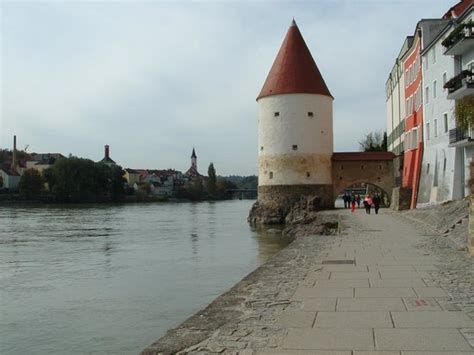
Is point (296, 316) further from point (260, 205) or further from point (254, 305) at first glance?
point (260, 205)

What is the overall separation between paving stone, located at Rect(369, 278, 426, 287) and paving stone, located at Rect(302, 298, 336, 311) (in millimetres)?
1331

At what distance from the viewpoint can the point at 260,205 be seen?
37.3m

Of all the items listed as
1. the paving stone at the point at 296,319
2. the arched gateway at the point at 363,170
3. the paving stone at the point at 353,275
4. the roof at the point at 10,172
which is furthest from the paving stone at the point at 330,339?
the roof at the point at 10,172

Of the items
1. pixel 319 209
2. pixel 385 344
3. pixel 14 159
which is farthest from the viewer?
pixel 14 159

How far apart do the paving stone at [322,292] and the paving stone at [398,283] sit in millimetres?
621

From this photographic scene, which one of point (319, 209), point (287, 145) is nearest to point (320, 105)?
point (287, 145)

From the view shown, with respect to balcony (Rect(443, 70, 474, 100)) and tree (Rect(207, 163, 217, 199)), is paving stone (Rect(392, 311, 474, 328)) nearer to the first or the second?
balcony (Rect(443, 70, 474, 100))

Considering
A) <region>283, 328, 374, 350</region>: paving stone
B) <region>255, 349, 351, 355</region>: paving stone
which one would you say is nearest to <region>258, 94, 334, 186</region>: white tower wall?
<region>283, 328, 374, 350</region>: paving stone

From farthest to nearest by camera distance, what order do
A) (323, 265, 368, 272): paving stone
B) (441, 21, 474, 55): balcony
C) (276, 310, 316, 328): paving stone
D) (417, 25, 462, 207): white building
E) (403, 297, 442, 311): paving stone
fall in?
1. (417, 25, 462, 207): white building
2. (441, 21, 474, 55): balcony
3. (323, 265, 368, 272): paving stone
4. (403, 297, 442, 311): paving stone
5. (276, 310, 316, 328): paving stone

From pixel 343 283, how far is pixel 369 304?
1552mm

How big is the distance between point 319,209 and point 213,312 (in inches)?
1178

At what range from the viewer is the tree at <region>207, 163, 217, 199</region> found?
111875 mm

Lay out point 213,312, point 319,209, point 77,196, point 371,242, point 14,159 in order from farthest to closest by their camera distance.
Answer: point 14,159 < point 77,196 < point 319,209 < point 371,242 < point 213,312

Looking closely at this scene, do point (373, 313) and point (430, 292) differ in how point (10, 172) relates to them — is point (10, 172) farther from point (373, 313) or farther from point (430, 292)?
point (373, 313)
